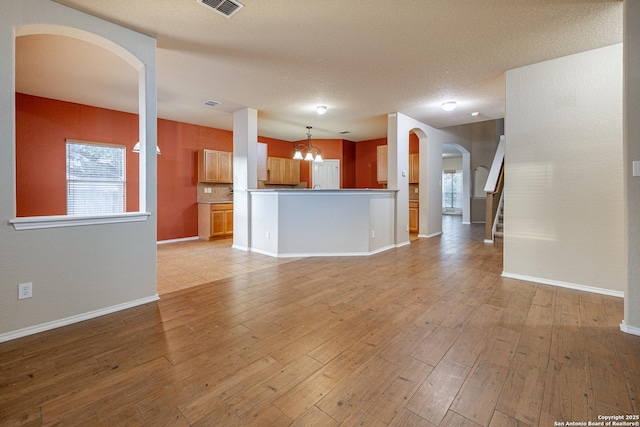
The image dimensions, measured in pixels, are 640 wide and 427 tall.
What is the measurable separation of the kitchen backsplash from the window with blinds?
5.40 feet

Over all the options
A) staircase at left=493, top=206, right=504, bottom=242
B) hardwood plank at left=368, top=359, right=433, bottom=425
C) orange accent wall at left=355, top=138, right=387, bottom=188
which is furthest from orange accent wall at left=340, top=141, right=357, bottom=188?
hardwood plank at left=368, top=359, right=433, bottom=425

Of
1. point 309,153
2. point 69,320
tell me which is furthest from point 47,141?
point 309,153

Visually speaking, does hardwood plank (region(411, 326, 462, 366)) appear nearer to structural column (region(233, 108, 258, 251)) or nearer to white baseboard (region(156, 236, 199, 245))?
structural column (region(233, 108, 258, 251))

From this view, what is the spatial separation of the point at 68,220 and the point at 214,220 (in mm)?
4290

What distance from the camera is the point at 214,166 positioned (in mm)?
6863

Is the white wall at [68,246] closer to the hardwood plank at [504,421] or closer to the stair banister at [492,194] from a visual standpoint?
the hardwood plank at [504,421]

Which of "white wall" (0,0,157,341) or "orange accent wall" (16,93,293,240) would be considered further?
"orange accent wall" (16,93,293,240)

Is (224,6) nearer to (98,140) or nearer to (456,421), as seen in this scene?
(456,421)

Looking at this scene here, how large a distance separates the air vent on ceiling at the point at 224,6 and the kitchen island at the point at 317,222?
2.84 metres

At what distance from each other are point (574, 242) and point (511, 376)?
2.44 m

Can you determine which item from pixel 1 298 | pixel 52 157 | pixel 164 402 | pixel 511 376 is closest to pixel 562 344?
pixel 511 376

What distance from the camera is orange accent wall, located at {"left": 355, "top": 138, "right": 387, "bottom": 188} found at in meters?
9.05

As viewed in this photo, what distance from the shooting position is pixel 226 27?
9.07ft

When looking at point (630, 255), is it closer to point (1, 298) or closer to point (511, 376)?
point (511, 376)
